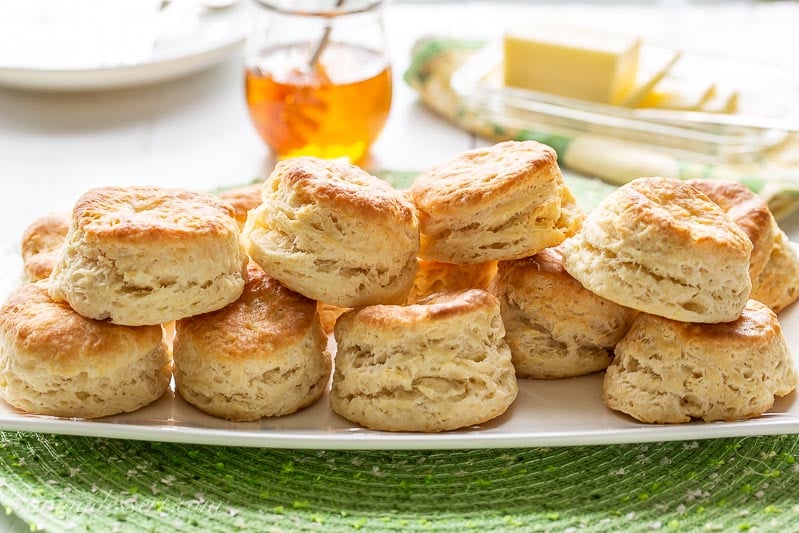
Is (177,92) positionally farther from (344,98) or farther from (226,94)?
(344,98)

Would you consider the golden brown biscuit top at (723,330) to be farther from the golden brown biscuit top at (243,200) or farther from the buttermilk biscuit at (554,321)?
the golden brown biscuit top at (243,200)

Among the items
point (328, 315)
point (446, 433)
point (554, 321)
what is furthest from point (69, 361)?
point (554, 321)

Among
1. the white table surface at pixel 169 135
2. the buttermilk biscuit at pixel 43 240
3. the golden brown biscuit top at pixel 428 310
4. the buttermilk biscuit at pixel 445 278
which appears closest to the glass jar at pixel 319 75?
the white table surface at pixel 169 135

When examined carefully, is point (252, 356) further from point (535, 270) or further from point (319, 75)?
point (319, 75)

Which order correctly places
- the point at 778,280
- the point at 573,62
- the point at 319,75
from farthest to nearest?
the point at 573,62 → the point at 319,75 → the point at 778,280

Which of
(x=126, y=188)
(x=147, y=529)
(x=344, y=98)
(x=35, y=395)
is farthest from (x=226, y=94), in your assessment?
(x=147, y=529)

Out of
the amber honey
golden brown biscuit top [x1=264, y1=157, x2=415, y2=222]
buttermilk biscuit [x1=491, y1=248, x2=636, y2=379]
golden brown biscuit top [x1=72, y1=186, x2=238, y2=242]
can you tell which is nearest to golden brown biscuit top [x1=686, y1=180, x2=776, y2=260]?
buttermilk biscuit [x1=491, y1=248, x2=636, y2=379]
